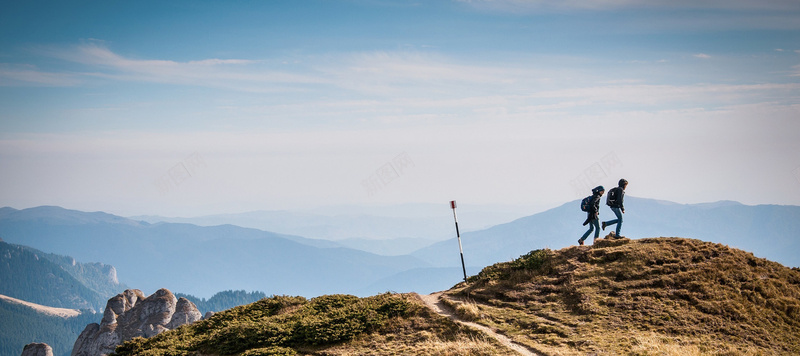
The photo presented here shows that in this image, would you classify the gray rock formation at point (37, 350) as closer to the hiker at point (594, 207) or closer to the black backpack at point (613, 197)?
the hiker at point (594, 207)

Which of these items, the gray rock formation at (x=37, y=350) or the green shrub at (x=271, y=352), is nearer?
the green shrub at (x=271, y=352)

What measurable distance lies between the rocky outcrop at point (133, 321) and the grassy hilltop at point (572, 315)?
89.2 meters

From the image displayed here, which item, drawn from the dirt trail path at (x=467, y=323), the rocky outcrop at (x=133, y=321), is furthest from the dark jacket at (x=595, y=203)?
the rocky outcrop at (x=133, y=321)

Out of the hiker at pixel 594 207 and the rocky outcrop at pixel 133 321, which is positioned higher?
the hiker at pixel 594 207

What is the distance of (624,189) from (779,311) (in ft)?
28.3

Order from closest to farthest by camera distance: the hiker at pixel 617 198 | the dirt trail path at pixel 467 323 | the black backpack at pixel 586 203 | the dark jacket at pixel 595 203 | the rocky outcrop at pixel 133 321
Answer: the dirt trail path at pixel 467 323 → the hiker at pixel 617 198 → the dark jacket at pixel 595 203 → the black backpack at pixel 586 203 → the rocky outcrop at pixel 133 321

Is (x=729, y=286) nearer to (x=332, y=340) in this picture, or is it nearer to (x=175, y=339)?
(x=332, y=340)

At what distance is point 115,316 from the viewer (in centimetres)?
11219

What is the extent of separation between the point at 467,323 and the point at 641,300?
23.9ft

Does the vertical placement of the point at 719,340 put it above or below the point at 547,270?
below

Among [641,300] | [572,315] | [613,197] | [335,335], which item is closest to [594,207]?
[613,197]

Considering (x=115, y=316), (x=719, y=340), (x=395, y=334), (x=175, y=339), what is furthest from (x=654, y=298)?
(x=115, y=316)

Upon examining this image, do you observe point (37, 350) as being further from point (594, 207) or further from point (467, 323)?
point (594, 207)

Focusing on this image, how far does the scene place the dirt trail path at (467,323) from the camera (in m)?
20.1
